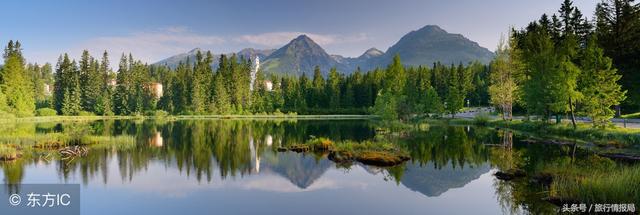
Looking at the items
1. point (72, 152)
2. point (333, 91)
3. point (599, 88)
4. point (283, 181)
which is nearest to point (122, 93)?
point (333, 91)

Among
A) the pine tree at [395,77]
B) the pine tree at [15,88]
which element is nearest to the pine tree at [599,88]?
the pine tree at [395,77]

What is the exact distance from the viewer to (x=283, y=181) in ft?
90.2

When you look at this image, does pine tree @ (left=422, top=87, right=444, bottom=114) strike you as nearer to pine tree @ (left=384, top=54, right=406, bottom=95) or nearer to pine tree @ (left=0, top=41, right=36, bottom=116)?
pine tree @ (left=384, top=54, right=406, bottom=95)

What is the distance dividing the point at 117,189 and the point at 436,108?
7829 cm

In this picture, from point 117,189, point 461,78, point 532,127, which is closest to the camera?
point 117,189

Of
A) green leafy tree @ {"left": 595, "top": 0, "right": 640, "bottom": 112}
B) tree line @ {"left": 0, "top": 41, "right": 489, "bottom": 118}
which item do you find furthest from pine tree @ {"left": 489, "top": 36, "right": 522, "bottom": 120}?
tree line @ {"left": 0, "top": 41, "right": 489, "bottom": 118}

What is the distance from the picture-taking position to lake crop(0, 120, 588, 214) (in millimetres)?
20422

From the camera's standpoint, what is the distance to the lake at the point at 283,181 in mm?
20422

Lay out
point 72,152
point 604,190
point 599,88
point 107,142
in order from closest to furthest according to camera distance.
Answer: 1. point 604,190
2. point 72,152
3. point 107,142
4. point 599,88

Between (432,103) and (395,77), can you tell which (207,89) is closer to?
(395,77)

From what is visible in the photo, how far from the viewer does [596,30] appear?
66.0 metres

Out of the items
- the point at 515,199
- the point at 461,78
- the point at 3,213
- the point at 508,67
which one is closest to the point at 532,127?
the point at 508,67

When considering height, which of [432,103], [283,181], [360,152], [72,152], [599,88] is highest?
[599,88]

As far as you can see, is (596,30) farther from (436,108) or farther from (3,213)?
(3,213)
